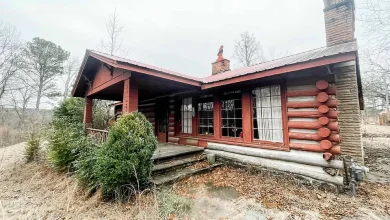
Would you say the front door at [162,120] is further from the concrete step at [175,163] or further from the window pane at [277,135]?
the window pane at [277,135]

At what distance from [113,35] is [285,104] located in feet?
51.6

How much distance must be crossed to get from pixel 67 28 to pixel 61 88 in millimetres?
6849

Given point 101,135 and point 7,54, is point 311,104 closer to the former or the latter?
point 101,135

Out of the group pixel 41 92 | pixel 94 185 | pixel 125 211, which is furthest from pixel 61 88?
pixel 125 211

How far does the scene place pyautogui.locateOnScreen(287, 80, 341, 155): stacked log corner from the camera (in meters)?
3.98

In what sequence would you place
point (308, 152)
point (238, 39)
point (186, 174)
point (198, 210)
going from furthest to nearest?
point (238, 39) → point (186, 174) → point (308, 152) → point (198, 210)

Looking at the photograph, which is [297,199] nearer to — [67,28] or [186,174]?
[186,174]

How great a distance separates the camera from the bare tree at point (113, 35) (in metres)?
15.2

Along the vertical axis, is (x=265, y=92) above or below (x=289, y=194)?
above

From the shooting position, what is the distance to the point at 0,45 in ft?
50.9

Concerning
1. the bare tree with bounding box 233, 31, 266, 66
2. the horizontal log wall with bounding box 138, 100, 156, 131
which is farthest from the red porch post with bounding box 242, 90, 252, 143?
the bare tree with bounding box 233, 31, 266, 66

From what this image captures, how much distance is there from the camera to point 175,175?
4.52 metres

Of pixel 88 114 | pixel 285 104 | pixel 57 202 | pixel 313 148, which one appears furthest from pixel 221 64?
pixel 57 202

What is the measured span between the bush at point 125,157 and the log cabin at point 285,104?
976 millimetres
